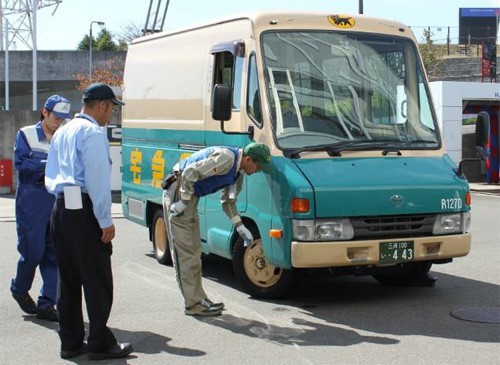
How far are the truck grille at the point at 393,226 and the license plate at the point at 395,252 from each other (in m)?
0.09

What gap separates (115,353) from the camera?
20.3 feet

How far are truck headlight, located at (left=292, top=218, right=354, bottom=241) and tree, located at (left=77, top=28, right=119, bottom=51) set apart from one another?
7029 centimetres

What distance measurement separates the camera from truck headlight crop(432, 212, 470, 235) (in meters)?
8.01

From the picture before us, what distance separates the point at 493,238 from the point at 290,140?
20.2 ft

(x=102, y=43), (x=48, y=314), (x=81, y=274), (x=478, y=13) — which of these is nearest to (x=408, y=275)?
(x=48, y=314)

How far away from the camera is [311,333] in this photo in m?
7.00

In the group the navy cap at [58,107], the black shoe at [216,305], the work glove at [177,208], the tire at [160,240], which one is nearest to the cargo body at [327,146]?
the black shoe at [216,305]

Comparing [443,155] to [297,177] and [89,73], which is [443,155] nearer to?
[297,177]

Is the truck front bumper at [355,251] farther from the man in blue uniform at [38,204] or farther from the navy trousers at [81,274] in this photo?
the man in blue uniform at [38,204]

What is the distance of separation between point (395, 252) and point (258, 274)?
1397 mm

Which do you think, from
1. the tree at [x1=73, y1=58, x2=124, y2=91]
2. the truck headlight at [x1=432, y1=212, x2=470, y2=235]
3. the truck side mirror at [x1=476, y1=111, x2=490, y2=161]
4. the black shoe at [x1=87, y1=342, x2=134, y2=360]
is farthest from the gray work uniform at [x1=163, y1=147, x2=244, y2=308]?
the tree at [x1=73, y1=58, x2=124, y2=91]

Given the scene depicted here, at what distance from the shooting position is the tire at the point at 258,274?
8195 mm

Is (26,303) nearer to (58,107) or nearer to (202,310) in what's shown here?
(202,310)

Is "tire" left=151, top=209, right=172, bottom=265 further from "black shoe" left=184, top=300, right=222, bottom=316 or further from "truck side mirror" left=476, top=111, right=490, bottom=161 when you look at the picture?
"truck side mirror" left=476, top=111, right=490, bottom=161
